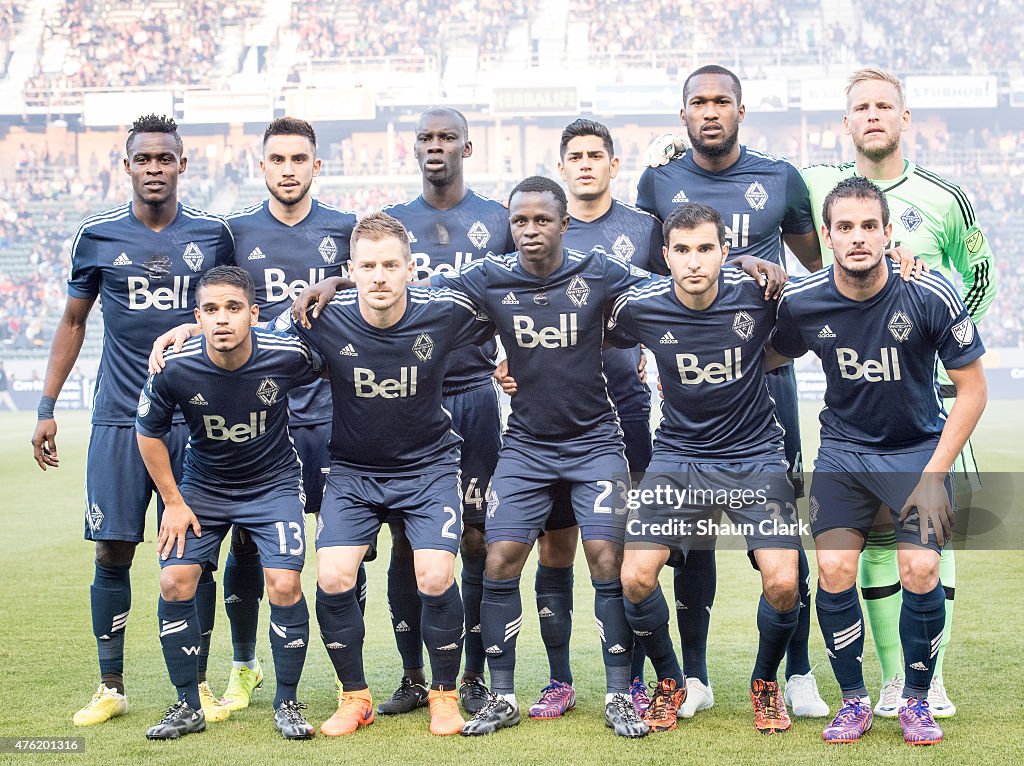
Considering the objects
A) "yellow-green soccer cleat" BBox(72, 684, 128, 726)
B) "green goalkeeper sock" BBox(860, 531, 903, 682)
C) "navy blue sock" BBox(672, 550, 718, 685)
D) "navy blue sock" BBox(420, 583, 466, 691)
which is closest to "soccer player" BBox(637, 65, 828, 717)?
"navy blue sock" BBox(672, 550, 718, 685)

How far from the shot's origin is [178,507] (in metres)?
4.60

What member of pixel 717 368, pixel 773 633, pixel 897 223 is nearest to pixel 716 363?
pixel 717 368

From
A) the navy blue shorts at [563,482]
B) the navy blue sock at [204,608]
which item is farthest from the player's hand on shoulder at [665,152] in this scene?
the navy blue sock at [204,608]

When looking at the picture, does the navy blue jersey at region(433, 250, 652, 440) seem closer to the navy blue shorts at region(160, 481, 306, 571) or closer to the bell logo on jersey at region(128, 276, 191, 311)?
the navy blue shorts at region(160, 481, 306, 571)

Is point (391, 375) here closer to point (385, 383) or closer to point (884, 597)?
point (385, 383)

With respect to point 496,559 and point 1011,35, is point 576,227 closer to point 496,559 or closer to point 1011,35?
point 496,559

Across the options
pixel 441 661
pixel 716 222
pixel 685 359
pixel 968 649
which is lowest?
pixel 968 649

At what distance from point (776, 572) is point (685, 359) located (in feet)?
2.97

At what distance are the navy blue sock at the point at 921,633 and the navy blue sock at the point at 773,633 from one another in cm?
41

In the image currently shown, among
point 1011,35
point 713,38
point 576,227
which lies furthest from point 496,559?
point 1011,35

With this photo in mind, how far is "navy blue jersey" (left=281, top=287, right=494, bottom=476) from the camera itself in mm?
4684

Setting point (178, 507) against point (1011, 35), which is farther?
point (1011, 35)

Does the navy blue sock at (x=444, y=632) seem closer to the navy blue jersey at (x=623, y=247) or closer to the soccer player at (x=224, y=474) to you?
the soccer player at (x=224, y=474)

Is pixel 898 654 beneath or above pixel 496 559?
beneath
